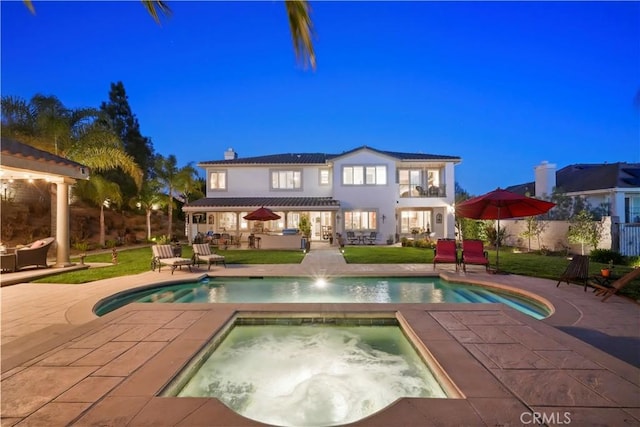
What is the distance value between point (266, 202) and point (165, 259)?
42.6ft

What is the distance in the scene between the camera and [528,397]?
3.53 m

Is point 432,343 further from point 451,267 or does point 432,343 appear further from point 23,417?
point 451,267

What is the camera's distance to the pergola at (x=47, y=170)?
378 inches

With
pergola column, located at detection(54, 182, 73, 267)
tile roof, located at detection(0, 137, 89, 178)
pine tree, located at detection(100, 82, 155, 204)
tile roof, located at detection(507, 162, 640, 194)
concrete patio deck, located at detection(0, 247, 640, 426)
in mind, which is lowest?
concrete patio deck, located at detection(0, 247, 640, 426)

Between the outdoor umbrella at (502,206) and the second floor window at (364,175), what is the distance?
12937 mm

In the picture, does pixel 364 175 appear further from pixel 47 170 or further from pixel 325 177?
pixel 47 170

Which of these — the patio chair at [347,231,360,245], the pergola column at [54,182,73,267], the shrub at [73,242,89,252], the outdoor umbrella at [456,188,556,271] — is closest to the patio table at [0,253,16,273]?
the pergola column at [54,182,73,267]

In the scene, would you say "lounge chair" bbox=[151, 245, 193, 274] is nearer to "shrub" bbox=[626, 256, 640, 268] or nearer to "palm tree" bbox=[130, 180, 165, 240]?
"palm tree" bbox=[130, 180, 165, 240]

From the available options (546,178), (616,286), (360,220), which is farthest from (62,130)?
(546,178)

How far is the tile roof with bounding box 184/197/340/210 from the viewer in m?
23.8

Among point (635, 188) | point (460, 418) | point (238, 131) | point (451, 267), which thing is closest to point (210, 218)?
point (451, 267)

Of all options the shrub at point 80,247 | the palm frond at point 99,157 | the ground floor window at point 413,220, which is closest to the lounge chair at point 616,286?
the ground floor window at point 413,220

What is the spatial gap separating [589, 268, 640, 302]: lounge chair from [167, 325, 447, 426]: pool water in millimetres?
Answer: 5343

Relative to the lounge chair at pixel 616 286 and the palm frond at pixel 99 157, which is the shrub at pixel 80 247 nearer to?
the palm frond at pixel 99 157
